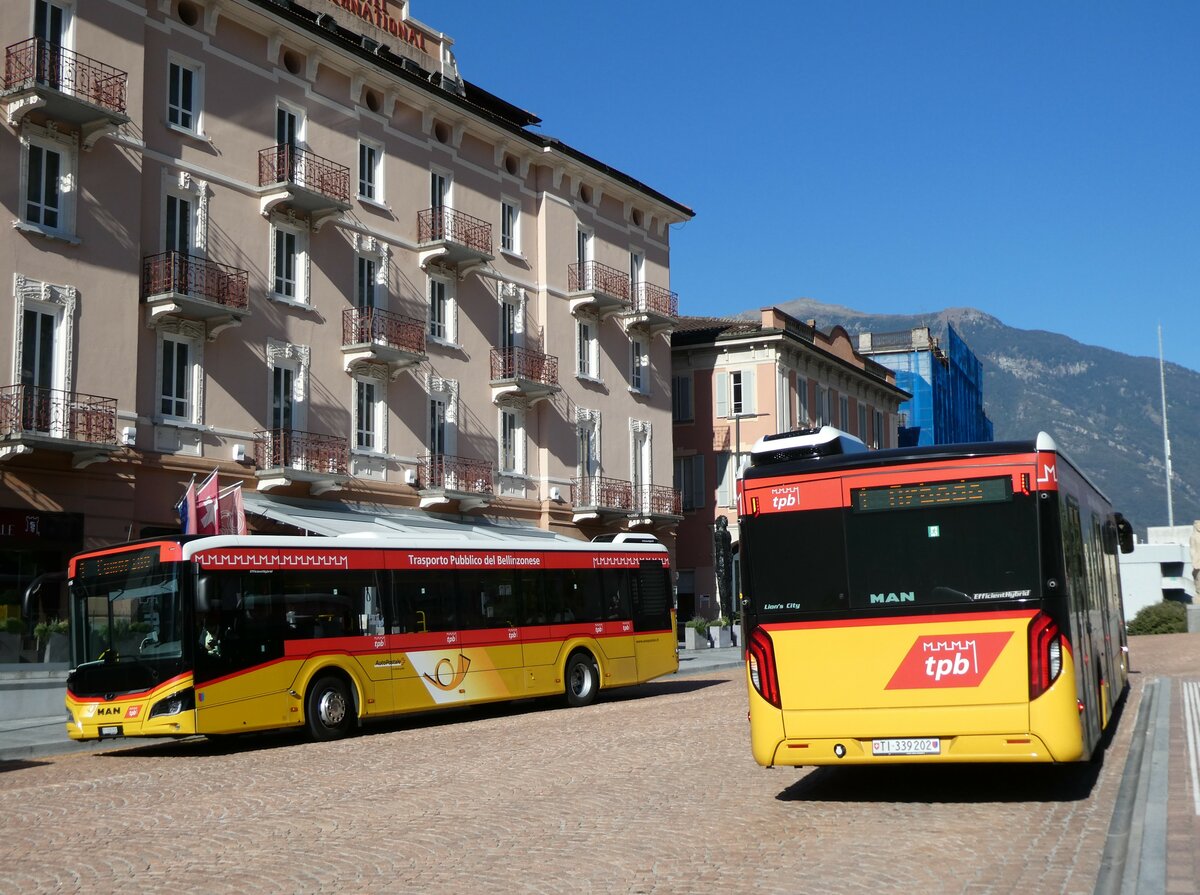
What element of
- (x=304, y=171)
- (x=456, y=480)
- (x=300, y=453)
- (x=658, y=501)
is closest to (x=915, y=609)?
(x=300, y=453)

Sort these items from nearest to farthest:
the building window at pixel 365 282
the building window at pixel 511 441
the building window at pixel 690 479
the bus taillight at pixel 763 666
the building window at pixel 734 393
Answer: the bus taillight at pixel 763 666 < the building window at pixel 365 282 < the building window at pixel 511 441 < the building window at pixel 690 479 < the building window at pixel 734 393

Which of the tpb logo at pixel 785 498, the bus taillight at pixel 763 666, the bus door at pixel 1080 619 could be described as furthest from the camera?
the tpb logo at pixel 785 498

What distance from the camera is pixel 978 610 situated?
34.4 ft

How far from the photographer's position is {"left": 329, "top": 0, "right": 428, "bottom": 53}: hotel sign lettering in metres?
35.3

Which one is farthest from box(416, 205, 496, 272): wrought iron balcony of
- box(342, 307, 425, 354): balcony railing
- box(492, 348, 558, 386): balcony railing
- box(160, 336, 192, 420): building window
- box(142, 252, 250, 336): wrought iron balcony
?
box(160, 336, 192, 420): building window

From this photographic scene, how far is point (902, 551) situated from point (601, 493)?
105ft

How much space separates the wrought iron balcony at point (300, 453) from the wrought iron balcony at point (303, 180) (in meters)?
5.18

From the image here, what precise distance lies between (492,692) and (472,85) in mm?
24718

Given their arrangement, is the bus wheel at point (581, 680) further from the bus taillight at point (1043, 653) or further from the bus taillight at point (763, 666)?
the bus taillight at point (1043, 653)

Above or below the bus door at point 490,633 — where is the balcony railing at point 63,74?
above

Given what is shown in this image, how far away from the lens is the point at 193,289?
2925 centimetres

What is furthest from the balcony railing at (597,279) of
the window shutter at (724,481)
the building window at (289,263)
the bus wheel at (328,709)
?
the bus wheel at (328,709)

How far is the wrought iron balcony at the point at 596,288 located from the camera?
1676 inches

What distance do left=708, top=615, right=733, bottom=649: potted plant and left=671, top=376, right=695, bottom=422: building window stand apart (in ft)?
39.7
